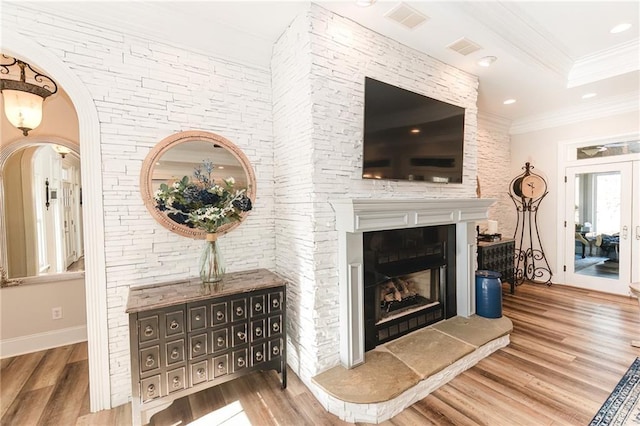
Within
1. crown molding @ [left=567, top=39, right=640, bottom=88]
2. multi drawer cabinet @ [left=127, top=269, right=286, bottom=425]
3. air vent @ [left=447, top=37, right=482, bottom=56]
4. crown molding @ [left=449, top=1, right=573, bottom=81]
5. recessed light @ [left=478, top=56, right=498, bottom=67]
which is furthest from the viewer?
crown molding @ [left=567, top=39, right=640, bottom=88]

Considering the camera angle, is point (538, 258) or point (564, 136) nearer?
point (564, 136)

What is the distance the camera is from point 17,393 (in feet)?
7.22

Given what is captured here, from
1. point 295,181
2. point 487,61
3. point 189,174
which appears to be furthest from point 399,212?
point 487,61

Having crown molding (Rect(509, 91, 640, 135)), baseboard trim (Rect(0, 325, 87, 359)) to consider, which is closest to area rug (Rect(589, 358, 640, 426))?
crown molding (Rect(509, 91, 640, 135))

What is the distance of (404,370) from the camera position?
2.19 m

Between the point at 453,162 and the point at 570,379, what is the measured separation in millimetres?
2121

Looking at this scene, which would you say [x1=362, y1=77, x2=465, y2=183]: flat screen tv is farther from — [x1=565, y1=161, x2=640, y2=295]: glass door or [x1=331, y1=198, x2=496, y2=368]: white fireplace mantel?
[x1=565, y1=161, x2=640, y2=295]: glass door

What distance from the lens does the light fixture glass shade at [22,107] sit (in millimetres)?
2170

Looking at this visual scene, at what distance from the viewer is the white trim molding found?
200cm

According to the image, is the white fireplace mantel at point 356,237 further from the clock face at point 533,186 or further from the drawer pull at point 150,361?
the clock face at point 533,186

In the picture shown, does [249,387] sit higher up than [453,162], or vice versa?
[453,162]

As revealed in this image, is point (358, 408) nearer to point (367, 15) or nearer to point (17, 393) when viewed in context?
point (17, 393)

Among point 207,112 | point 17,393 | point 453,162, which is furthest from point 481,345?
point 17,393

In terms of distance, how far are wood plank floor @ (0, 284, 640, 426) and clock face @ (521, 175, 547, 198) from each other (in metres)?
2.49
